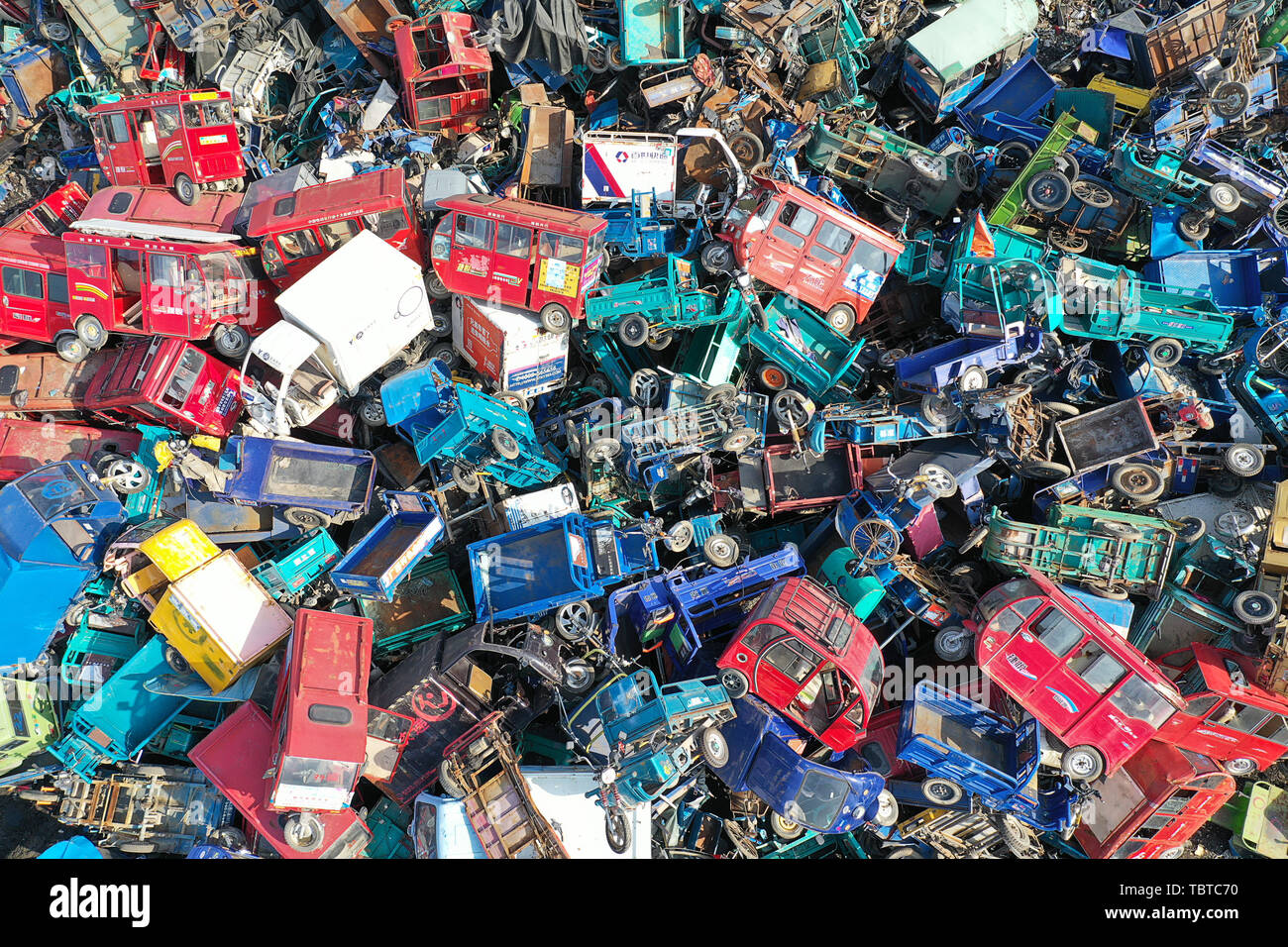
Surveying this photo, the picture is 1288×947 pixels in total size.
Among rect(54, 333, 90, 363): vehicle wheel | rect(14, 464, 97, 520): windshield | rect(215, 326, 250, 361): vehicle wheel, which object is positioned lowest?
rect(14, 464, 97, 520): windshield

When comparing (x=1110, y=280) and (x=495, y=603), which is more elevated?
(x=1110, y=280)

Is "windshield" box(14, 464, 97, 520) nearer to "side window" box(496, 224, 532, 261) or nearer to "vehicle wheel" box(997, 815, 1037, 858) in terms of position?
"side window" box(496, 224, 532, 261)

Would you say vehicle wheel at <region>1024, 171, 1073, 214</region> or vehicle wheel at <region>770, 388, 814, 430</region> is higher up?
vehicle wheel at <region>1024, 171, 1073, 214</region>

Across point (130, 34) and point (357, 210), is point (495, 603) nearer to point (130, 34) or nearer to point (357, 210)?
point (357, 210)

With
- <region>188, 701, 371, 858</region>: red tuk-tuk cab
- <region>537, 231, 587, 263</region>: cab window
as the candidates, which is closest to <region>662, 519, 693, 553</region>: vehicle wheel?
<region>537, 231, 587, 263</region>: cab window

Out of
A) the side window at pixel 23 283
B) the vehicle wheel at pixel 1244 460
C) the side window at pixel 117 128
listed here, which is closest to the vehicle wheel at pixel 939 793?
the vehicle wheel at pixel 1244 460

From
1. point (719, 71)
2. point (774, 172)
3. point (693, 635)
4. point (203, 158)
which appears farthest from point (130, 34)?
point (693, 635)

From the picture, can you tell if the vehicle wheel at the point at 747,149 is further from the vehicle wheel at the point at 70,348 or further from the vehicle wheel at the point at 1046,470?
the vehicle wheel at the point at 70,348
